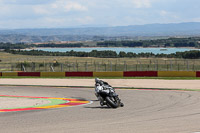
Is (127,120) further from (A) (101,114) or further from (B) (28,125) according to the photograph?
(B) (28,125)

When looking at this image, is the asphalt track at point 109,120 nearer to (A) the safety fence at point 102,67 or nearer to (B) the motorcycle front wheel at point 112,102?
(B) the motorcycle front wheel at point 112,102

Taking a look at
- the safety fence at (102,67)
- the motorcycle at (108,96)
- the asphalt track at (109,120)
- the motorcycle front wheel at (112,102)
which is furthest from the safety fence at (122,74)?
the motorcycle front wheel at (112,102)

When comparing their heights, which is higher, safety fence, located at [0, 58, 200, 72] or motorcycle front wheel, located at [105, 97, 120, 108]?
motorcycle front wheel, located at [105, 97, 120, 108]

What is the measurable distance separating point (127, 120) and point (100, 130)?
172cm

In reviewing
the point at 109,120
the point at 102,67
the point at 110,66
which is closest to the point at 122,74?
the point at 110,66

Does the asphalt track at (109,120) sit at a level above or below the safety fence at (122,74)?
above

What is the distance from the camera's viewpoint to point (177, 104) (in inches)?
614

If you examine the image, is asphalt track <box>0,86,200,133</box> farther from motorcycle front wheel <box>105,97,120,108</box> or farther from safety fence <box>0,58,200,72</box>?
safety fence <box>0,58,200,72</box>

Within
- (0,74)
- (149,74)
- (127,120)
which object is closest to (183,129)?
(127,120)

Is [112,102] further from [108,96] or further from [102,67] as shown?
[102,67]

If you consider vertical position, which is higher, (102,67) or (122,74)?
(122,74)

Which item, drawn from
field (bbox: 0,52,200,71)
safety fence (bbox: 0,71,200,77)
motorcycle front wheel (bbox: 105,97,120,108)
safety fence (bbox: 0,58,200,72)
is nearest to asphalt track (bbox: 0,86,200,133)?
motorcycle front wheel (bbox: 105,97,120,108)

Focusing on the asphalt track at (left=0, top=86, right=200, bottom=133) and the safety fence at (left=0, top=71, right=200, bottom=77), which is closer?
the asphalt track at (left=0, top=86, right=200, bottom=133)

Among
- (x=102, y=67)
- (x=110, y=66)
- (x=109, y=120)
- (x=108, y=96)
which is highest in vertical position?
(x=108, y=96)
